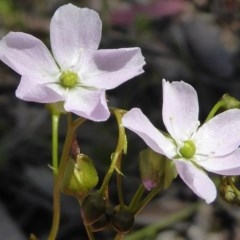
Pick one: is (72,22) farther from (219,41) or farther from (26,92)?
(219,41)

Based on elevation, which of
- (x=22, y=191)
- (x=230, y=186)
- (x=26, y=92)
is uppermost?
(x=26, y=92)

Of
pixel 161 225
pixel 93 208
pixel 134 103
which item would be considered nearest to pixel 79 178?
pixel 93 208

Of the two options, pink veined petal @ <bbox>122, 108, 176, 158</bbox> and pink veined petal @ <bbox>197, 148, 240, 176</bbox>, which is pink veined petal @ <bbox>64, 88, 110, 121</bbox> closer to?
pink veined petal @ <bbox>122, 108, 176, 158</bbox>

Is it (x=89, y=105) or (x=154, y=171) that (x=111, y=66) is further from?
(x=154, y=171)

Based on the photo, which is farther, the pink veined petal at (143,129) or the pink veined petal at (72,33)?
the pink veined petal at (72,33)

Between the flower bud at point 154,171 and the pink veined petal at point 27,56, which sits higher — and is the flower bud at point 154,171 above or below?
below

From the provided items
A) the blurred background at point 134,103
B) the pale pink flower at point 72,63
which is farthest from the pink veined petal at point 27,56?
the blurred background at point 134,103

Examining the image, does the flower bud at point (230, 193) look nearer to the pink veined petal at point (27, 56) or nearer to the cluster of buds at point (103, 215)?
the cluster of buds at point (103, 215)

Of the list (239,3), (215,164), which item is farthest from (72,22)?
(239,3)
